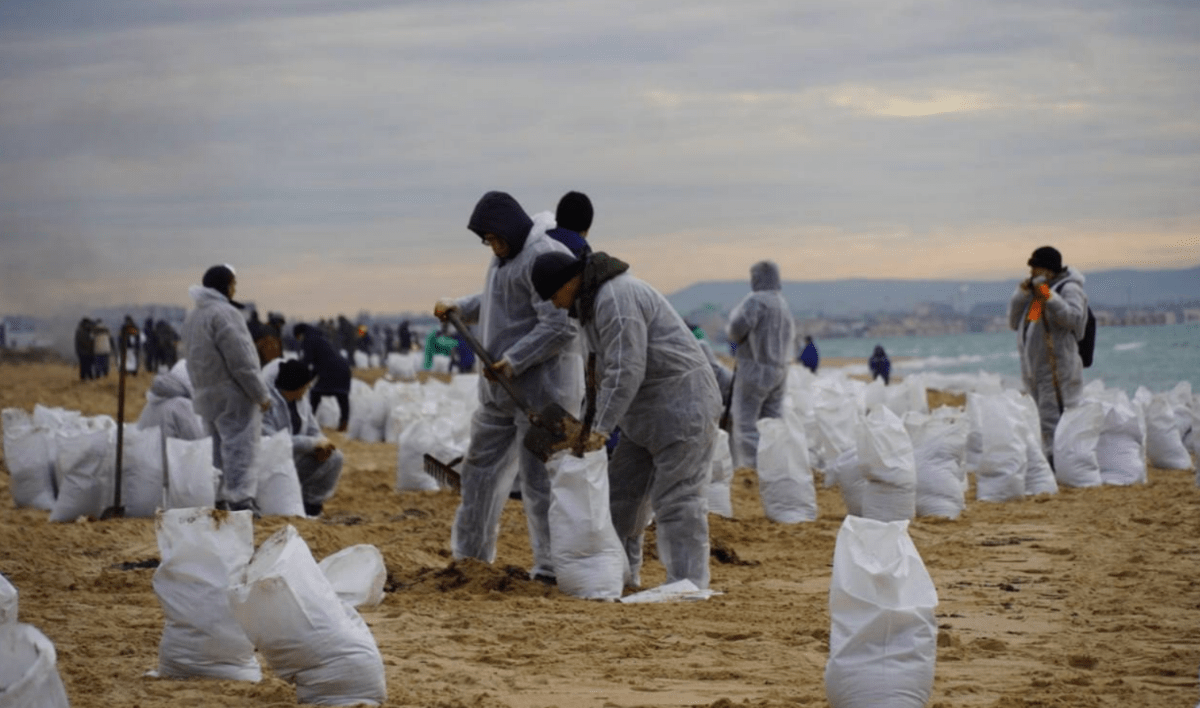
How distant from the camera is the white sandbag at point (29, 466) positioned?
10.2 metres

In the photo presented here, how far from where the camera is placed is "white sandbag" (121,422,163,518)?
9.42 m

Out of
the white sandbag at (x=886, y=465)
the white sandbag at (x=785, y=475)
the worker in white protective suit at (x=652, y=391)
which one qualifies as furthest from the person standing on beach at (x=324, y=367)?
the worker in white protective suit at (x=652, y=391)

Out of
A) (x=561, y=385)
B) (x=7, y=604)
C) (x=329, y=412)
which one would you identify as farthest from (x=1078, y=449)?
(x=329, y=412)

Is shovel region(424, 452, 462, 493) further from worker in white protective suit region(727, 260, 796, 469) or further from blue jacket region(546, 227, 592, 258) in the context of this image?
worker in white protective suit region(727, 260, 796, 469)

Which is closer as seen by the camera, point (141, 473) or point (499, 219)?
point (499, 219)

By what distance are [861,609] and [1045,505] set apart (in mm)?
5882

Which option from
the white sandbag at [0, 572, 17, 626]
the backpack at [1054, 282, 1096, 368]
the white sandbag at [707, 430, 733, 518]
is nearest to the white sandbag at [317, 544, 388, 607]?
the white sandbag at [0, 572, 17, 626]

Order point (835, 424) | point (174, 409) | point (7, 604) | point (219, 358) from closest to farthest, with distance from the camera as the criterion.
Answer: point (7, 604)
point (219, 358)
point (174, 409)
point (835, 424)

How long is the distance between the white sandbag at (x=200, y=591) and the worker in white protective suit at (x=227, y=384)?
4.69m

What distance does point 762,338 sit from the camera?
12.3 m

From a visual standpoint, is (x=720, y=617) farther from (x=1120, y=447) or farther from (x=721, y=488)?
(x=1120, y=447)

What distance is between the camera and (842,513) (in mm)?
10180

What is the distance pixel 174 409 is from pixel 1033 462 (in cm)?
567

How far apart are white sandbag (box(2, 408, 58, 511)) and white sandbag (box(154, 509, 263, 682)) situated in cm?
605
